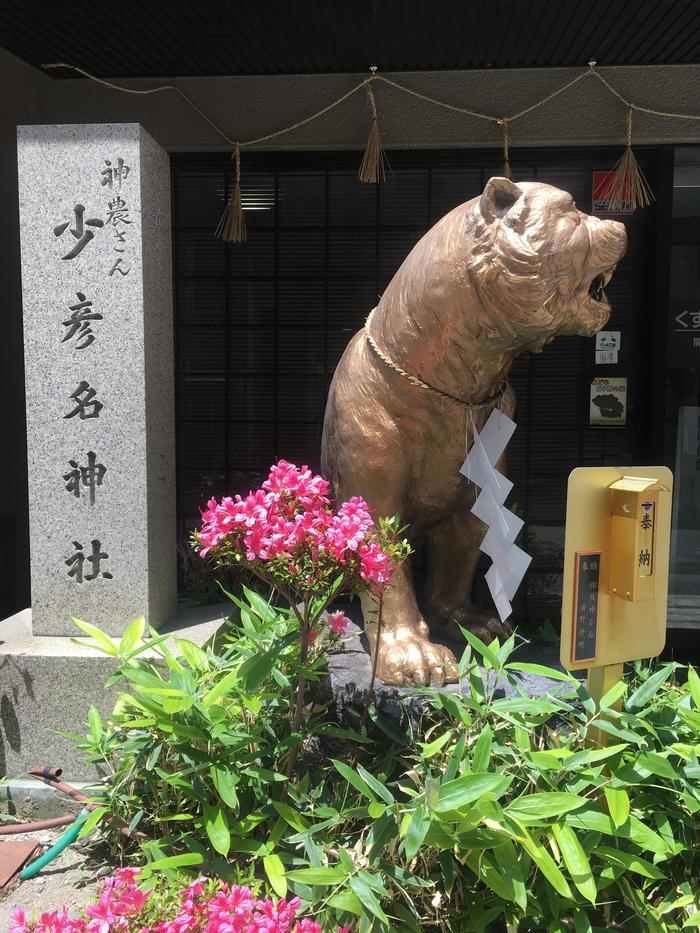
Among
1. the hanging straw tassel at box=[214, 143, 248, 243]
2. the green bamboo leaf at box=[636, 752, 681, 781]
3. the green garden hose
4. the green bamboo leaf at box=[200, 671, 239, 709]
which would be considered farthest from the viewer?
the hanging straw tassel at box=[214, 143, 248, 243]

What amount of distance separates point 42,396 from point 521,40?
2.72 meters

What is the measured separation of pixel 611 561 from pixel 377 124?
289 centimetres

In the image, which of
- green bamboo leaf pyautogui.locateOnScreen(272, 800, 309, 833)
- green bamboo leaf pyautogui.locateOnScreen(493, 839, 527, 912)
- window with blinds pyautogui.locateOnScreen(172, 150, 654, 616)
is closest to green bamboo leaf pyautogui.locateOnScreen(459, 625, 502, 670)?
green bamboo leaf pyautogui.locateOnScreen(493, 839, 527, 912)

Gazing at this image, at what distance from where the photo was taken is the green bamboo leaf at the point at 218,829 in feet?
5.80

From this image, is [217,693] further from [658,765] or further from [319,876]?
[658,765]

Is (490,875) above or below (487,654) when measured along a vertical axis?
below

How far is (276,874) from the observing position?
1.72 m

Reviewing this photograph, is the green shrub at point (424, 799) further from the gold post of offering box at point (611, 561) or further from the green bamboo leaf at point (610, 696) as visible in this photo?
the gold post of offering box at point (611, 561)

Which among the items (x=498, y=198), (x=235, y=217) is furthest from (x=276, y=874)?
(x=235, y=217)

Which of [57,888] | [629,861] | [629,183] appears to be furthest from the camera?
[629,183]

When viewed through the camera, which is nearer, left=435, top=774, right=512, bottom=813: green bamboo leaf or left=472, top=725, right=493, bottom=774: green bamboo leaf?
left=435, top=774, right=512, bottom=813: green bamboo leaf

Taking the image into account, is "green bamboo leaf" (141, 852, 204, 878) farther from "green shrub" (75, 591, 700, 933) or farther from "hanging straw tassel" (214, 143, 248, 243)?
"hanging straw tassel" (214, 143, 248, 243)

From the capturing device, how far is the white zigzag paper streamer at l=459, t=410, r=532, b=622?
2.24 meters

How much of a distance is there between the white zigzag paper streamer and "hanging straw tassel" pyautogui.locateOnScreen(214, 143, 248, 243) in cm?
206
